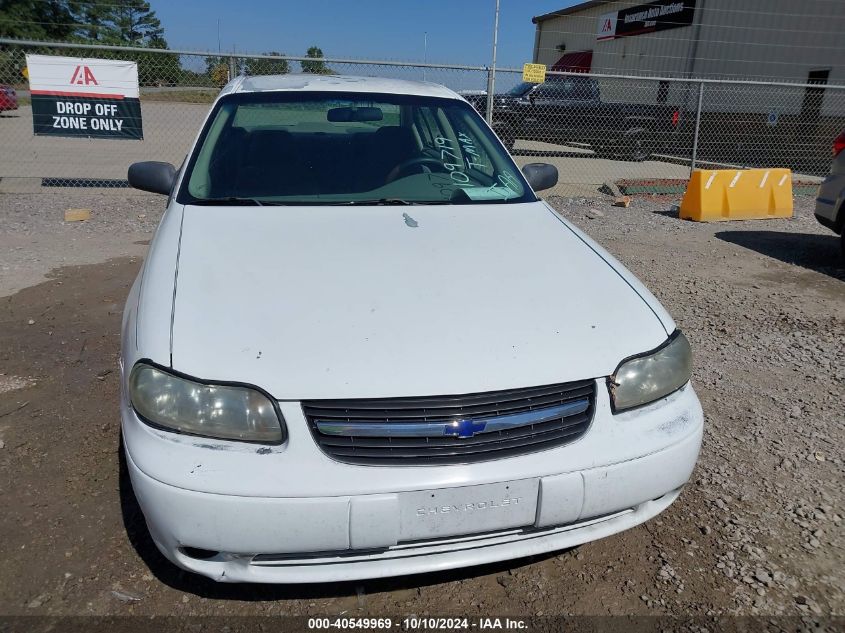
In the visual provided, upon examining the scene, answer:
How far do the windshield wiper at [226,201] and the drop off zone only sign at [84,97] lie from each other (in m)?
6.43

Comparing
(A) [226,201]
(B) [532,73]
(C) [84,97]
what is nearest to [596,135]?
(B) [532,73]

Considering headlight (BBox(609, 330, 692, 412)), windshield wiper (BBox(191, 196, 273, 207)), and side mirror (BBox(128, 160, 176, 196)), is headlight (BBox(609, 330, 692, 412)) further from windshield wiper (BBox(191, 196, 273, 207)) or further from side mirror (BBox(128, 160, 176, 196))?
side mirror (BBox(128, 160, 176, 196))

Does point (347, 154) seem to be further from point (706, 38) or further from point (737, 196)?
point (706, 38)

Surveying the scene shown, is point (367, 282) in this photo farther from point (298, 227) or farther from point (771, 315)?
point (771, 315)

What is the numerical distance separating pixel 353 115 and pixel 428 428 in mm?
2182

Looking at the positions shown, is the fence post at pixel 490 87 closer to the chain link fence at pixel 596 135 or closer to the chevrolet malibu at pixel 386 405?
the chain link fence at pixel 596 135

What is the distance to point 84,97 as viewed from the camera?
812 centimetres

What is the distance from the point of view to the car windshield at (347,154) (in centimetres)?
301

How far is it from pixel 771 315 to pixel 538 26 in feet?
104

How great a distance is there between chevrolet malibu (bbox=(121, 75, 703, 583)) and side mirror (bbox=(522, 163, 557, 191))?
1307 millimetres

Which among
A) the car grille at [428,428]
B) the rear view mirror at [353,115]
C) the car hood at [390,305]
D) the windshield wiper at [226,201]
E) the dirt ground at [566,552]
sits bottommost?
the dirt ground at [566,552]

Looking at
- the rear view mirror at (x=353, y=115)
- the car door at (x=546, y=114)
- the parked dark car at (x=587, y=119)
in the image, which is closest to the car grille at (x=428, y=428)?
the rear view mirror at (x=353, y=115)

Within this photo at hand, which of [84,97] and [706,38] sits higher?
[706,38]

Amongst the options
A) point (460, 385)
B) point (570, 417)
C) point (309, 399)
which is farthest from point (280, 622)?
point (570, 417)
